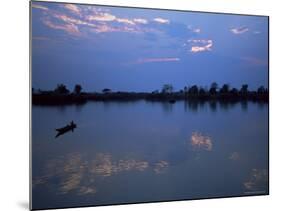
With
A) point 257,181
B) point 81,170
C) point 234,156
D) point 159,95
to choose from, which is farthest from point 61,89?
point 257,181

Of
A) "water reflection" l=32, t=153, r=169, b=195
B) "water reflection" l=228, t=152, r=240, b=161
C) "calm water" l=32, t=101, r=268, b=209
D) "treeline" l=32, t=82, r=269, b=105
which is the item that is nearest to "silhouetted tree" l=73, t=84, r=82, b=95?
"treeline" l=32, t=82, r=269, b=105

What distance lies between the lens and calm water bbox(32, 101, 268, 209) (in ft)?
Result: 14.8

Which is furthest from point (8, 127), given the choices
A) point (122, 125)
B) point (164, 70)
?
point (164, 70)

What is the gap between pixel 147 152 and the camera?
4.78 metres

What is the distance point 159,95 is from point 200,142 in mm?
667

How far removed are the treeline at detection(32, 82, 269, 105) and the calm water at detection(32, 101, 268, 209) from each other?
7cm

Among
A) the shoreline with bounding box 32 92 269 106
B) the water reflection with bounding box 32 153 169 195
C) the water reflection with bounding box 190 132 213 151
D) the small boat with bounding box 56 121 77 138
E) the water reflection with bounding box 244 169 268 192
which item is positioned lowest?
the water reflection with bounding box 244 169 268 192

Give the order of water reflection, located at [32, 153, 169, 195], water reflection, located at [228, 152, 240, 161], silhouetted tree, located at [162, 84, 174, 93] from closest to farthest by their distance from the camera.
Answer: water reflection, located at [32, 153, 169, 195] → silhouetted tree, located at [162, 84, 174, 93] → water reflection, located at [228, 152, 240, 161]

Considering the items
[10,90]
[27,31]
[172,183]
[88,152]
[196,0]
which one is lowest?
[172,183]

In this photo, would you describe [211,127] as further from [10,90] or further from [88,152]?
[10,90]

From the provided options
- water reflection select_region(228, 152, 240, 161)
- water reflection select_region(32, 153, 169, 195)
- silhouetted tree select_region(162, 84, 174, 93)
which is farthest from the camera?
water reflection select_region(228, 152, 240, 161)

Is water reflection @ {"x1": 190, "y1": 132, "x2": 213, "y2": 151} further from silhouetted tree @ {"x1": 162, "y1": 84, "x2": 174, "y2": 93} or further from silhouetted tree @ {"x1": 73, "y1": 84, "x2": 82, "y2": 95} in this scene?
silhouetted tree @ {"x1": 73, "y1": 84, "x2": 82, "y2": 95}

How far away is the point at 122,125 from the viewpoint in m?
→ 4.74

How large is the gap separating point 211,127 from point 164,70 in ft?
2.61
